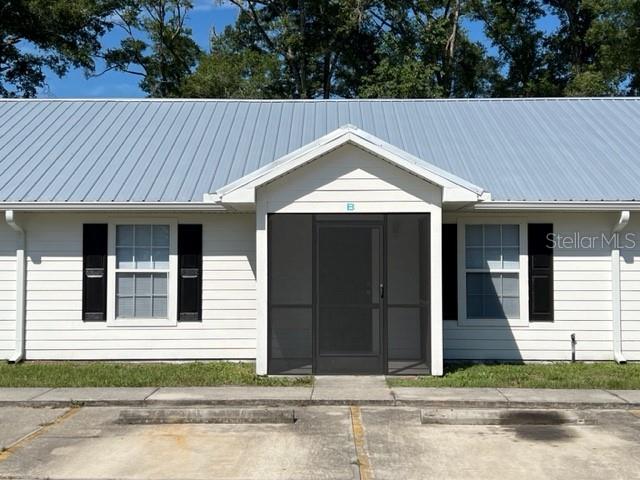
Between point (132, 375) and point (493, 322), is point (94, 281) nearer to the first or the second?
point (132, 375)

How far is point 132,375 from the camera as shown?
1093 cm

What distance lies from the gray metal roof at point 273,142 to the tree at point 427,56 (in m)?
10.0

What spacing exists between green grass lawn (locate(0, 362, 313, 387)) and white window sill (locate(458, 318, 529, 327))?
3.23 meters

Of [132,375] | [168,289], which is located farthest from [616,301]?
[132,375]

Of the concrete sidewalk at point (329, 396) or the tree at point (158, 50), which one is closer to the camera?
the concrete sidewalk at point (329, 396)

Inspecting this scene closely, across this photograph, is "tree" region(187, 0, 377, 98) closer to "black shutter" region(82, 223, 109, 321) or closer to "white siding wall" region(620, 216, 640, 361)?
"black shutter" region(82, 223, 109, 321)

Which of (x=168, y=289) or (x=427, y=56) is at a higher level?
(x=427, y=56)

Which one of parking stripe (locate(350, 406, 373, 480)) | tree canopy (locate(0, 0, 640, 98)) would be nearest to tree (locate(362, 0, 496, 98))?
tree canopy (locate(0, 0, 640, 98))

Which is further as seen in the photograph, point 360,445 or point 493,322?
point 493,322

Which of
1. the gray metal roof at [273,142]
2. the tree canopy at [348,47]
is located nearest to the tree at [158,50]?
the tree canopy at [348,47]

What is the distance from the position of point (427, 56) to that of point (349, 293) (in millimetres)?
19833

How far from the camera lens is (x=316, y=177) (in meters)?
10.7

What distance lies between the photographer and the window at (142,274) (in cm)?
1220

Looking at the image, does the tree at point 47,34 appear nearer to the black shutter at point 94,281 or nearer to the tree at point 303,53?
the tree at point 303,53
